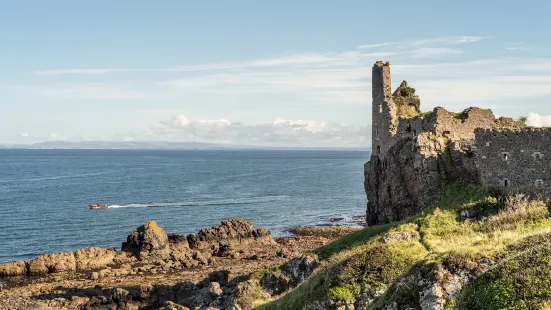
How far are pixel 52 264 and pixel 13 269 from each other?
4.12m

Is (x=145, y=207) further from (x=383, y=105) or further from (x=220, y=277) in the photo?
(x=383, y=105)

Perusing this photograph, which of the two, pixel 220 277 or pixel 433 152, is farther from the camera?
pixel 220 277

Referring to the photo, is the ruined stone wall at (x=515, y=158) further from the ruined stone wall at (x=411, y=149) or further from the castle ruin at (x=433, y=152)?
the ruined stone wall at (x=411, y=149)

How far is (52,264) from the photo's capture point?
62531mm

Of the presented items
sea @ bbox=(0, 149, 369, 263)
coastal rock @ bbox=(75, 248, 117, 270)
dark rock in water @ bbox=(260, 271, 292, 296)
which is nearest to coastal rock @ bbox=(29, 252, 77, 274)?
coastal rock @ bbox=(75, 248, 117, 270)

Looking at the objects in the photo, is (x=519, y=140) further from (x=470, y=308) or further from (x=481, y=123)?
(x=470, y=308)

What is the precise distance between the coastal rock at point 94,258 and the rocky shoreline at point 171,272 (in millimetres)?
112

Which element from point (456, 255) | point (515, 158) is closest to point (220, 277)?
point (515, 158)

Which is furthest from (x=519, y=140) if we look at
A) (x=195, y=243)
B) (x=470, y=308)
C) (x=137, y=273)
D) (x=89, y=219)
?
(x=89, y=219)

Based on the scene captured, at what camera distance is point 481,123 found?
2047 inches

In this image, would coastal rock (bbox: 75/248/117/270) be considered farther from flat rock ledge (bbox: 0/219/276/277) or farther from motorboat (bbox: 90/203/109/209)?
motorboat (bbox: 90/203/109/209)

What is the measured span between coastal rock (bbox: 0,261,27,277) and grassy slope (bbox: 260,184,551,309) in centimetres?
3827

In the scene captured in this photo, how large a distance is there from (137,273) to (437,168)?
34.9m

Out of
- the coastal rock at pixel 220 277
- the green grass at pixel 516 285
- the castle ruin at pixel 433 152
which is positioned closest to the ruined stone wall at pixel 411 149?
the castle ruin at pixel 433 152
